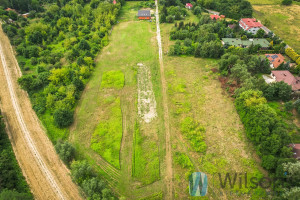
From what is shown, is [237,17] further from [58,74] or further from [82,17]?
[58,74]

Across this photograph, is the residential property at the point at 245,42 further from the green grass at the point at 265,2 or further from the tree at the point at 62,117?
the tree at the point at 62,117

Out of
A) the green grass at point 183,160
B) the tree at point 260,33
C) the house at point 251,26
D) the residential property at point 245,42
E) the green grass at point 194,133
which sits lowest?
the green grass at point 183,160

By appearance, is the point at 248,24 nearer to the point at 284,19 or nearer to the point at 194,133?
the point at 284,19

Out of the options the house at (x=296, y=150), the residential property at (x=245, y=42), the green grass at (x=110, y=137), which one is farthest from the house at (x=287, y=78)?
the green grass at (x=110, y=137)

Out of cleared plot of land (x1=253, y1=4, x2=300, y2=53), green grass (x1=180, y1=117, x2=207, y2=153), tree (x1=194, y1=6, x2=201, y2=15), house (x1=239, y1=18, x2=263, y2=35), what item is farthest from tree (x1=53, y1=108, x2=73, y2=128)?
tree (x1=194, y1=6, x2=201, y2=15)

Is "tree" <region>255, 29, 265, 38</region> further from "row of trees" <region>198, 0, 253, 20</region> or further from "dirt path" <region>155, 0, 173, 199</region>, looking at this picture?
"dirt path" <region>155, 0, 173, 199</region>

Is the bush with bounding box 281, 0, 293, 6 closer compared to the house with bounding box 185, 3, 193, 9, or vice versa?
the house with bounding box 185, 3, 193, 9
